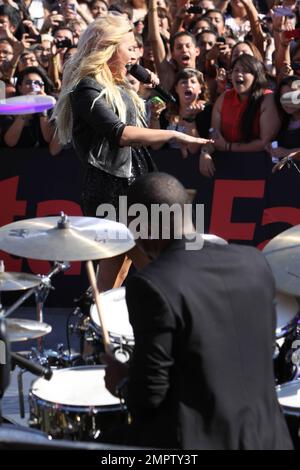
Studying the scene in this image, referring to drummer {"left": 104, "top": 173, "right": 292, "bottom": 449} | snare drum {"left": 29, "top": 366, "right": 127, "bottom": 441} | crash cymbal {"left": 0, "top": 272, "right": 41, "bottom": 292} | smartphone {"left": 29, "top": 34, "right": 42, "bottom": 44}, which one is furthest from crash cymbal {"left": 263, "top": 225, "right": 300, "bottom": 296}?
smartphone {"left": 29, "top": 34, "right": 42, "bottom": 44}

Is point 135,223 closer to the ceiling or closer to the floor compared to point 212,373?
closer to the ceiling

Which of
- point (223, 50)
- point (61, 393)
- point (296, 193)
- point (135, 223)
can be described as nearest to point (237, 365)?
point (135, 223)

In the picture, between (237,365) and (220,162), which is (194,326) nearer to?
(237,365)

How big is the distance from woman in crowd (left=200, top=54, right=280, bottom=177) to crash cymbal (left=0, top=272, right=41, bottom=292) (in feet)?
8.43

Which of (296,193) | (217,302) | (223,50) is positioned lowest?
(296,193)

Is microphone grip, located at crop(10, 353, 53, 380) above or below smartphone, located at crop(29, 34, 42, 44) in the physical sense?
above

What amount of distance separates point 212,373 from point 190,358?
0.27ft

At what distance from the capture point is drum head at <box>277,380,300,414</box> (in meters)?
3.88

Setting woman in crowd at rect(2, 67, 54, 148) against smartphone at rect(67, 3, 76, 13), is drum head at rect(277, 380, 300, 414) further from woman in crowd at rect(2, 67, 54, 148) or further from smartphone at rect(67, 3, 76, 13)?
smartphone at rect(67, 3, 76, 13)

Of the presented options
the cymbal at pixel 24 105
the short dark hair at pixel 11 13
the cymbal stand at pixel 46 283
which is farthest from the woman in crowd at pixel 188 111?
the short dark hair at pixel 11 13

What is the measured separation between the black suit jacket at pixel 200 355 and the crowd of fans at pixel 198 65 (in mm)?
2895
